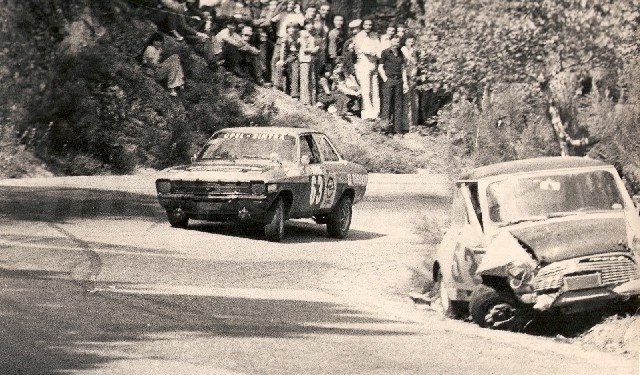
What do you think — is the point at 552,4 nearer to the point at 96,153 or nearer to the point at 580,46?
the point at 580,46

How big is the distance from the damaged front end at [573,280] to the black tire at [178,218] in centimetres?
839

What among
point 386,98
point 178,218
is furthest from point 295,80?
point 178,218

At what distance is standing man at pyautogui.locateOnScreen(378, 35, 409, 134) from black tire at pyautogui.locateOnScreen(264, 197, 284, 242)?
12.1m

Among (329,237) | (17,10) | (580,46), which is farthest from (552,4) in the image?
(17,10)

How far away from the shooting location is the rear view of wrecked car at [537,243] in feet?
37.9

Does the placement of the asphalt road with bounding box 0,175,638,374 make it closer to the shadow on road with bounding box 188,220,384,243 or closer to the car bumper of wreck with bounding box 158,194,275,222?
the shadow on road with bounding box 188,220,384,243

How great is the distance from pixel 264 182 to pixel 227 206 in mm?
571

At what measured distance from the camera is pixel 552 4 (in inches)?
683

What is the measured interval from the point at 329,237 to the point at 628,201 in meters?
8.47

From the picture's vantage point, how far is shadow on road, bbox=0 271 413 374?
408 inches

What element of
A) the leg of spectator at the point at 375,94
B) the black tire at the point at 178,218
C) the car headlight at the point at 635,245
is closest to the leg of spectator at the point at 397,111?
the leg of spectator at the point at 375,94

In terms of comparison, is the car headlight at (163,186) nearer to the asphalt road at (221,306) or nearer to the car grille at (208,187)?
the car grille at (208,187)

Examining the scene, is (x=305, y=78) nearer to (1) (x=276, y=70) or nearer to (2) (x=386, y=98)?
(1) (x=276, y=70)

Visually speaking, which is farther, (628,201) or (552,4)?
(552,4)
